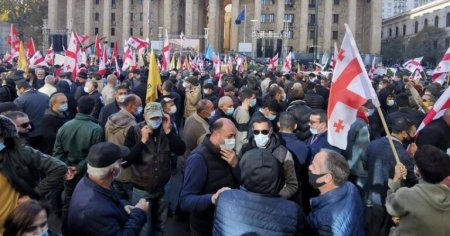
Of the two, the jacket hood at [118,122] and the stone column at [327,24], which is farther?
the stone column at [327,24]

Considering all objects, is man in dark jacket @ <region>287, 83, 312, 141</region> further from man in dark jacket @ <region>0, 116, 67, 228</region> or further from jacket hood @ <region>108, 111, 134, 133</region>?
man in dark jacket @ <region>0, 116, 67, 228</region>

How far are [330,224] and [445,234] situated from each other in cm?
74

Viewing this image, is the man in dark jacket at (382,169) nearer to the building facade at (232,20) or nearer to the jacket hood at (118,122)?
the jacket hood at (118,122)

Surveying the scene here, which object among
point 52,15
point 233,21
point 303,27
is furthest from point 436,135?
point 52,15

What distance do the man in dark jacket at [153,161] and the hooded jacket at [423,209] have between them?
107 inches

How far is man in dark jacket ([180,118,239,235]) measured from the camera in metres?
4.30

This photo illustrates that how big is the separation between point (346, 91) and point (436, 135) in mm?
1729

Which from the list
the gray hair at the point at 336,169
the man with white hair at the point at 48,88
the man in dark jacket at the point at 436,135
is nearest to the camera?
the gray hair at the point at 336,169

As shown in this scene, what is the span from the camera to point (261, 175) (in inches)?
131

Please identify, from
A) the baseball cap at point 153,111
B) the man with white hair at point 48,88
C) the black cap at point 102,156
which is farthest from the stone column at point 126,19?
the black cap at point 102,156

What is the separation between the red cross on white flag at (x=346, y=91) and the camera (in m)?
4.67

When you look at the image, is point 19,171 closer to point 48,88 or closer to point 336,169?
point 336,169

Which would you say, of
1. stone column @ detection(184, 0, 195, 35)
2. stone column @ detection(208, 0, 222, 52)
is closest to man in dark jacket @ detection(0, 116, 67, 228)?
stone column @ detection(208, 0, 222, 52)

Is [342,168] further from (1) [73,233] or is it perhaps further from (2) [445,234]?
(1) [73,233]
